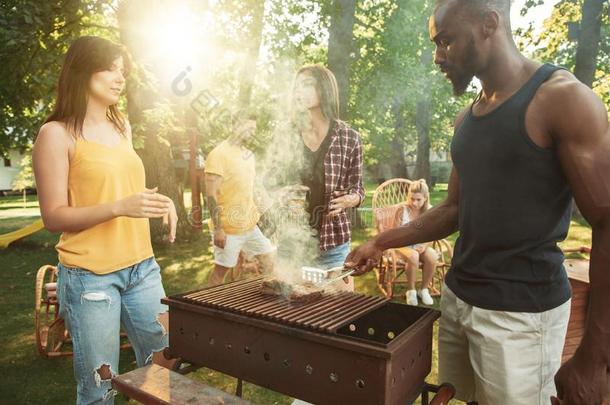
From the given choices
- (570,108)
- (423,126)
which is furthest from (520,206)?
(423,126)

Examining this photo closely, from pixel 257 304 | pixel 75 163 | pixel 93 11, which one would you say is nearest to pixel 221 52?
pixel 93 11

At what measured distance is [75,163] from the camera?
88.4 inches

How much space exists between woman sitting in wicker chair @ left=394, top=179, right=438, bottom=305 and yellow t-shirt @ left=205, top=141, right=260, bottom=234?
2229 mm

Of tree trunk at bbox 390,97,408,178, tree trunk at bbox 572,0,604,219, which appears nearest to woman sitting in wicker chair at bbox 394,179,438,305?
tree trunk at bbox 572,0,604,219

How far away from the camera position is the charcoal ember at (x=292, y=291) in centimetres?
211

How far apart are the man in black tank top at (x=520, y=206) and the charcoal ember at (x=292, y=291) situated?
676 mm

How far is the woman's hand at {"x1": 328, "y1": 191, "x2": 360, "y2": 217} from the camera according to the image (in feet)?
11.0

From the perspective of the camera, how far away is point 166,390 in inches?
77.0

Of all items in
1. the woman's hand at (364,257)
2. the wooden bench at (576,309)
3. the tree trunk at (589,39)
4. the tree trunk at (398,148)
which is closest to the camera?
the woman's hand at (364,257)

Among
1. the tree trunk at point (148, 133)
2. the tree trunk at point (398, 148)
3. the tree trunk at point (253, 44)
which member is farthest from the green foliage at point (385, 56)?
the tree trunk at point (148, 133)

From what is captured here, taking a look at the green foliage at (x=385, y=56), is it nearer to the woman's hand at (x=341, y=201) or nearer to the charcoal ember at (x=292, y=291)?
the woman's hand at (x=341, y=201)

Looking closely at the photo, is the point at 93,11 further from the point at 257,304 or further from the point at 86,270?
the point at 257,304

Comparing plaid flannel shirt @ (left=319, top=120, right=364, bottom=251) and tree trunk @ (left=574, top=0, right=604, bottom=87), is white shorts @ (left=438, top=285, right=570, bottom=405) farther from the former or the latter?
tree trunk @ (left=574, top=0, right=604, bottom=87)

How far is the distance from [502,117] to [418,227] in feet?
2.63
